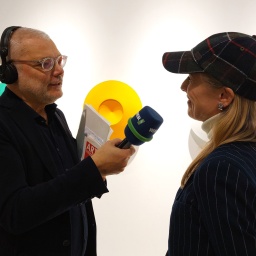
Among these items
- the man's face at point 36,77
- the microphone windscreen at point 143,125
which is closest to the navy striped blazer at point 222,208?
the microphone windscreen at point 143,125

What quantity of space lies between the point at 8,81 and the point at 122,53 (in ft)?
4.28

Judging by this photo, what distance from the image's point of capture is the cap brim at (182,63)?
105 centimetres

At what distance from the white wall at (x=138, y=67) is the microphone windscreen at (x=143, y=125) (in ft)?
4.94

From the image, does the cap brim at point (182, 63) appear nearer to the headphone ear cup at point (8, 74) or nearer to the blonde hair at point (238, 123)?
the blonde hair at point (238, 123)

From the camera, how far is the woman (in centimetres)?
88

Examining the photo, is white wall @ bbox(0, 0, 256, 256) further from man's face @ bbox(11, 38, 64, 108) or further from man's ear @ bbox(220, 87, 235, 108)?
man's ear @ bbox(220, 87, 235, 108)

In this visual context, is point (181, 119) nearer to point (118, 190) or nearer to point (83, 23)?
point (118, 190)

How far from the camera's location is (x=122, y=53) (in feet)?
8.74

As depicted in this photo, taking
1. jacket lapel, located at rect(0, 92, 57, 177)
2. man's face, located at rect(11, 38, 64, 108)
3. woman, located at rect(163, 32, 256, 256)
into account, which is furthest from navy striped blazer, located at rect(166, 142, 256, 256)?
man's face, located at rect(11, 38, 64, 108)

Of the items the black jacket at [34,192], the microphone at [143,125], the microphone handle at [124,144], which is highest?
the microphone at [143,125]

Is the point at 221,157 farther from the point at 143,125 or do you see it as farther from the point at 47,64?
the point at 47,64

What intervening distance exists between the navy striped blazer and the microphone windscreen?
222mm

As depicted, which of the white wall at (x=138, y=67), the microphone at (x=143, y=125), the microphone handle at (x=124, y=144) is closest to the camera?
the microphone at (x=143, y=125)

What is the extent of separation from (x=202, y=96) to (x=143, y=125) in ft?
0.64
